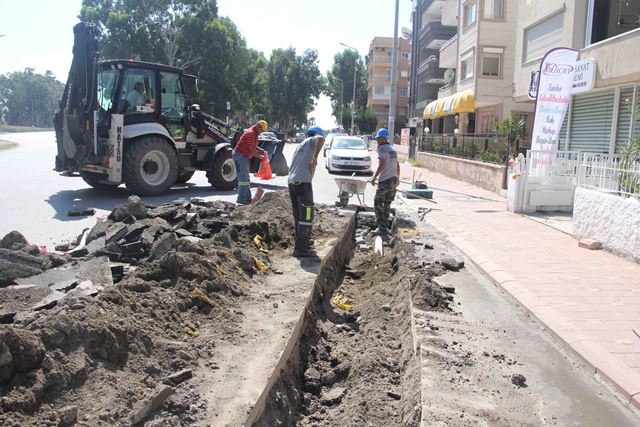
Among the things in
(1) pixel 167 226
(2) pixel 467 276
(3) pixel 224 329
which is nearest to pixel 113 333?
(3) pixel 224 329

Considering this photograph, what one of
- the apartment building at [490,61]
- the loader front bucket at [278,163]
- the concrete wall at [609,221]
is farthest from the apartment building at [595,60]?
the apartment building at [490,61]

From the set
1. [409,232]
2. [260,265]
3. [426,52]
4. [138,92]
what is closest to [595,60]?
[409,232]

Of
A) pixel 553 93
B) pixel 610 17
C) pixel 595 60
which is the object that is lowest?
pixel 553 93

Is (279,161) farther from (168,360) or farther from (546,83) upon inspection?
(168,360)

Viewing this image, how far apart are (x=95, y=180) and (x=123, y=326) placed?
35.5 ft

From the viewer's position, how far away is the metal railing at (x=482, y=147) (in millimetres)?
17797

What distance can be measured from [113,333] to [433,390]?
7.31ft

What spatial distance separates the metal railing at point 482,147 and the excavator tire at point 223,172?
26.6ft

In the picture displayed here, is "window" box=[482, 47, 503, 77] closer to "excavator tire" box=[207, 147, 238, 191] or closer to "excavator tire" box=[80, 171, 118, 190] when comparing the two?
"excavator tire" box=[207, 147, 238, 191]

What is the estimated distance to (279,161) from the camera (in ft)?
51.5

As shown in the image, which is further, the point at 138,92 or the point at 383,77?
the point at 383,77

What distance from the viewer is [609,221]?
8.51 m

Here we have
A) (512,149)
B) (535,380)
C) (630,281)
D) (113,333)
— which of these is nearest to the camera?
(113,333)

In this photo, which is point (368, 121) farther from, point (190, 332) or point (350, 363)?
point (190, 332)
